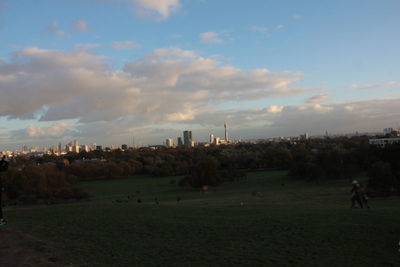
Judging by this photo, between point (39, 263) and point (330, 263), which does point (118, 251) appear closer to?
point (39, 263)

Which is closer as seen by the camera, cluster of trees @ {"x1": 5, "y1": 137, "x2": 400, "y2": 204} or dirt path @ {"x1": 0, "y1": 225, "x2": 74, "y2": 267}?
dirt path @ {"x1": 0, "y1": 225, "x2": 74, "y2": 267}

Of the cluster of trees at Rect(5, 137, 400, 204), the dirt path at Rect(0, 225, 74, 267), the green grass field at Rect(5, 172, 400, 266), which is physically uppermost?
the dirt path at Rect(0, 225, 74, 267)

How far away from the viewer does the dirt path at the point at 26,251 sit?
7.12m

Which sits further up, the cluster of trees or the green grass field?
the green grass field

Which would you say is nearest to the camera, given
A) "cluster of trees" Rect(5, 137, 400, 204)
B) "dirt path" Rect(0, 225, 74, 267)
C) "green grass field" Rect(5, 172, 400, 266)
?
"dirt path" Rect(0, 225, 74, 267)

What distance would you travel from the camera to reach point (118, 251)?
8344 mm

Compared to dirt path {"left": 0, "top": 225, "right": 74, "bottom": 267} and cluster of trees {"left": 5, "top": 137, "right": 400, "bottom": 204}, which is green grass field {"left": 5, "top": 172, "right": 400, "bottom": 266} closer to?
dirt path {"left": 0, "top": 225, "right": 74, "bottom": 267}

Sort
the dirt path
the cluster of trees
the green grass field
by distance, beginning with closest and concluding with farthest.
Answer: the dirt path, the green grass field, the cluster of trees

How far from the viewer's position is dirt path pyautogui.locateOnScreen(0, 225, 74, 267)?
280 inches

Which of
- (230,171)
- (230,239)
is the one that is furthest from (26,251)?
(230,171)

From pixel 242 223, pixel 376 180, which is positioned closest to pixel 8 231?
pixel 242 223

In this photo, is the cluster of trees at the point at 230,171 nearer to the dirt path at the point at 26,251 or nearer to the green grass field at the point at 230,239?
the green grass field at the point at 230,239

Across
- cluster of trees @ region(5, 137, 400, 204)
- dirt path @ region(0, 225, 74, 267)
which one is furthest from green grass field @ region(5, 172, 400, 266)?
cluster of trees @ region(5, 137, 400, 204)

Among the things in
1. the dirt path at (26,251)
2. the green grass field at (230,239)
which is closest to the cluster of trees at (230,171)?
the green grass field at (230,239)
